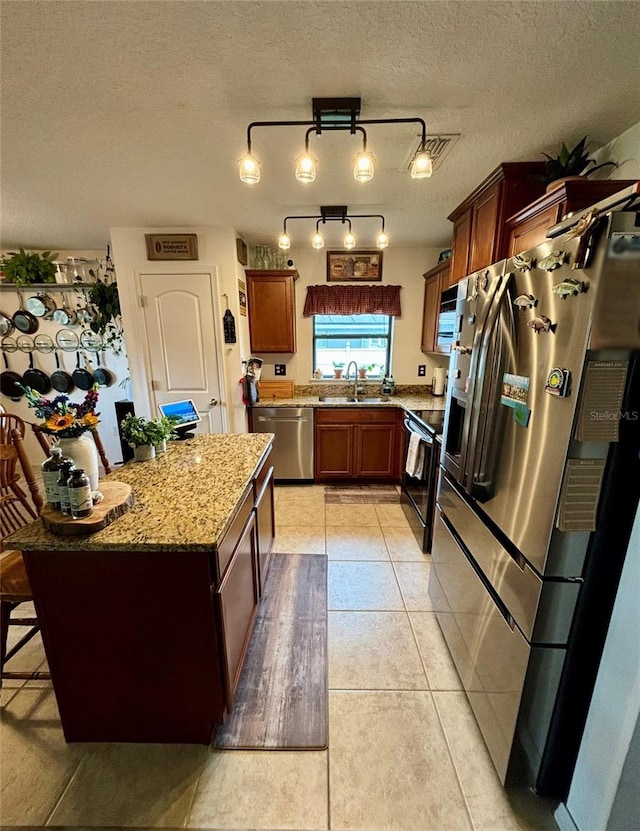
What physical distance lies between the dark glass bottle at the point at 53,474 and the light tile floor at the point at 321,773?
103 centimetres

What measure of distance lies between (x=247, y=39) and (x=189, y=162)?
3.04 feet

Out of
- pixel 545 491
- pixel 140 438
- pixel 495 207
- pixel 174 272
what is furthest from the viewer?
pixel 174 272

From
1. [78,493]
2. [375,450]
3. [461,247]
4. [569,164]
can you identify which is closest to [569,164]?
[569,164]

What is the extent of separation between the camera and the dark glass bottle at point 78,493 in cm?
110

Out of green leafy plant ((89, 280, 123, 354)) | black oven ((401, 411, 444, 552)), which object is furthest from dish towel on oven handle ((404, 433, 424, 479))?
green leafy plant ((89, 280, 123, 354))

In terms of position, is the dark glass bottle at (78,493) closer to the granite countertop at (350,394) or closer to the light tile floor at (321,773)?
the light tile floor at (321,773)

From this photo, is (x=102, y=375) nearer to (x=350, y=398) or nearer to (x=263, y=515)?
(x=350, y=398)

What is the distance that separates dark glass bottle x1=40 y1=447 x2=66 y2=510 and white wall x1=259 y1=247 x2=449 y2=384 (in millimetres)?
2877

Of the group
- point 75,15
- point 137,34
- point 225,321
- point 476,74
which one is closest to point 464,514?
point 476,74

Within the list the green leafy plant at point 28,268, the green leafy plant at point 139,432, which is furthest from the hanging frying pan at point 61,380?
the green leafy plant at point 139,432

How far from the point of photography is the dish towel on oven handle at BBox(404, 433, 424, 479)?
2533 millimetres

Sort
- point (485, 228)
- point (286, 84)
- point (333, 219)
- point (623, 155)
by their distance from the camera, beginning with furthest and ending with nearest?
point (333, 219)
point (485, 228)
point (623, 155)
point (286, 84)

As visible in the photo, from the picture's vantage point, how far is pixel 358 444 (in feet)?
11.4

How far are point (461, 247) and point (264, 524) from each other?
7.92 ft
